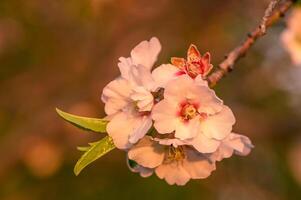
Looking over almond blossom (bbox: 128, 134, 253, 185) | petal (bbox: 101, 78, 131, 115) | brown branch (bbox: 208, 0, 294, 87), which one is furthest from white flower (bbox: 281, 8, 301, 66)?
petal (bbox: 101, 78, 131, 115)

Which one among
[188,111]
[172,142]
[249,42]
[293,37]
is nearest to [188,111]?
[188,111]

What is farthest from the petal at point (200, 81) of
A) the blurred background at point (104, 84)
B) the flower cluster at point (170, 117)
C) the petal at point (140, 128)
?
the blurred background at point (104, 84)

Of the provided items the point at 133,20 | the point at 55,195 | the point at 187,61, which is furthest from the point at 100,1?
the point at 187,61

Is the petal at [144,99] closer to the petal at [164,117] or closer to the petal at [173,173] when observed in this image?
the petal at [164,117]

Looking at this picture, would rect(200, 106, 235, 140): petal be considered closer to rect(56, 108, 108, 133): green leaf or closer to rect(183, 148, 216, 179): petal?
rect(183, 148, 216, 179): petal

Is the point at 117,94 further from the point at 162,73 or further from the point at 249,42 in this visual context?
the point at 249,42
